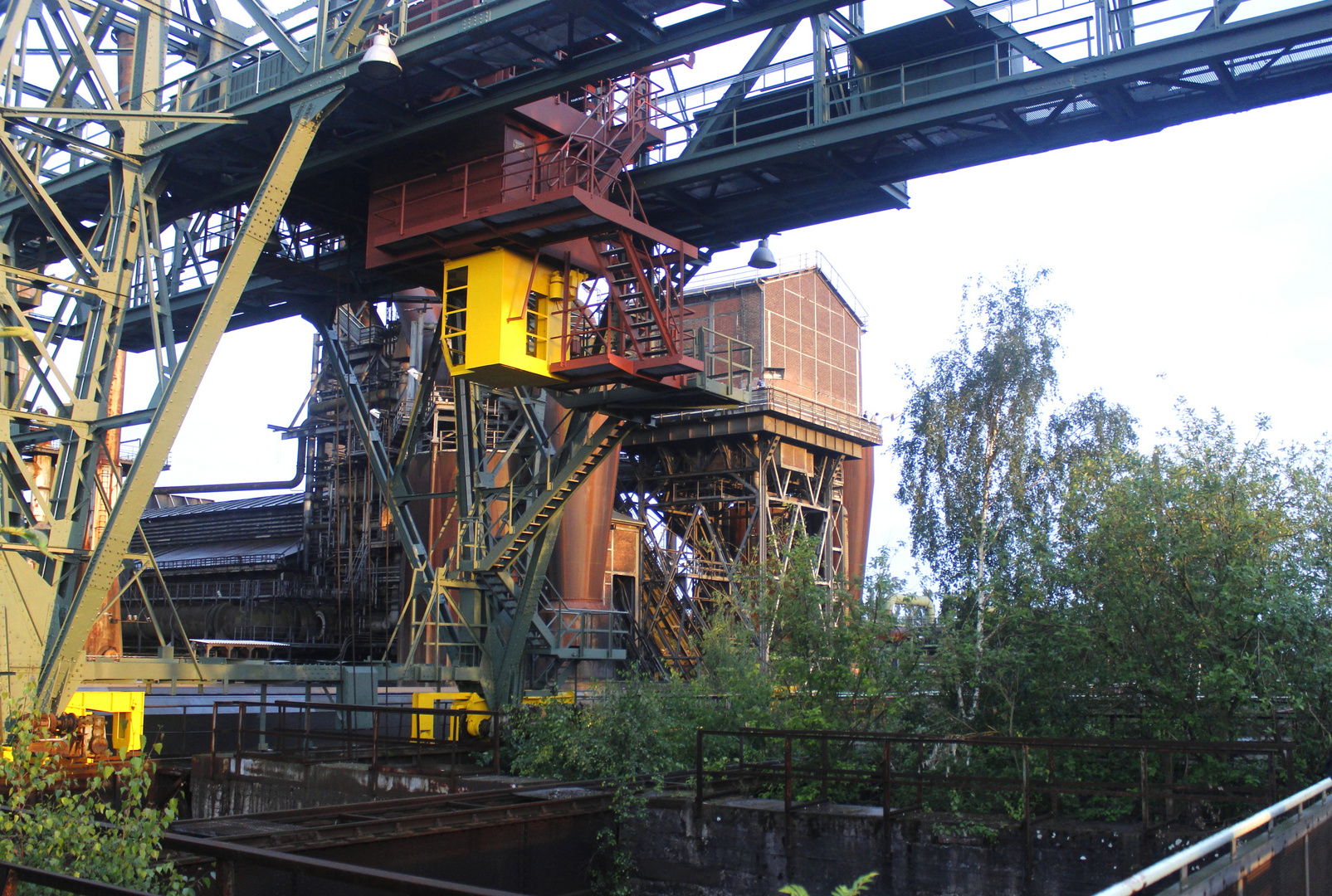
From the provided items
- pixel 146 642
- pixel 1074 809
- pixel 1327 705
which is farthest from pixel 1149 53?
pixel 146 642

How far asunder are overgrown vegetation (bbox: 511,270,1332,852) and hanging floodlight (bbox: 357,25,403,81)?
32.0ft

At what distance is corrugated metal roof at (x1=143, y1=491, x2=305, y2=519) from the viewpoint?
166 feet

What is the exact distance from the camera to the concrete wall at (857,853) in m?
12.0

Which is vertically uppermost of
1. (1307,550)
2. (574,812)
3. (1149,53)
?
(1149,53)

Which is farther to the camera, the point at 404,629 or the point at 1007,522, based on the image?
the point at 404,629

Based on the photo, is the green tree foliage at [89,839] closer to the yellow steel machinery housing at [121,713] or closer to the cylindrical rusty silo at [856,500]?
the yellow steel machinery housing at [121,713]

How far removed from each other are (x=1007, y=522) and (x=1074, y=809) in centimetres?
1001

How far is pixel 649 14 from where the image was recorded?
16.2 meters

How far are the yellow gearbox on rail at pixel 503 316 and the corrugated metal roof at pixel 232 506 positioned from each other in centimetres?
Answer: 3146

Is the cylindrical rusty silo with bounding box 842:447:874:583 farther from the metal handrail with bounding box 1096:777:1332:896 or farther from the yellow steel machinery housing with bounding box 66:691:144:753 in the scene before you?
the metal handrail with bounding box 1096:777:1332:896

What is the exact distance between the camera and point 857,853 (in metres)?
13.1

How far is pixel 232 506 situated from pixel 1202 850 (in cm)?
5103

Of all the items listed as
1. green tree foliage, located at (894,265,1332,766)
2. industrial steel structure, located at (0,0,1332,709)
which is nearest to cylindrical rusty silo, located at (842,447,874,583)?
industrial steel structure, located at (0,0,1332,709)

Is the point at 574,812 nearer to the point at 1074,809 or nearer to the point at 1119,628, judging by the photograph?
the point at 1074,809
